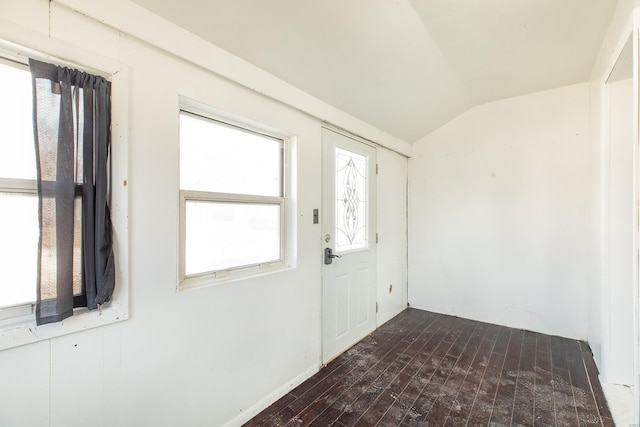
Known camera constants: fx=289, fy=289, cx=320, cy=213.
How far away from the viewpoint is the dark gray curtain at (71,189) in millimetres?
1095

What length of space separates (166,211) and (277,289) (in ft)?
3.14

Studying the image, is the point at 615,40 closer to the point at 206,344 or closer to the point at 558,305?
the point at 558,305

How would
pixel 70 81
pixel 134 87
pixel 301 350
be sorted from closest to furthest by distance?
pixel 70 81
pixel 134 87
pixel 301 350

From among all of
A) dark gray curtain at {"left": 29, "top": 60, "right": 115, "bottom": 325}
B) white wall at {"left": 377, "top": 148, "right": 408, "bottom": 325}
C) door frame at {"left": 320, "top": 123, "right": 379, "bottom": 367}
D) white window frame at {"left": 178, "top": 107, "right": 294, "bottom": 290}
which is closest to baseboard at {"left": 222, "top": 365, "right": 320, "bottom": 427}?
door frame at {"left": 320, "top": 123, "right": 379, "bottom": 367}

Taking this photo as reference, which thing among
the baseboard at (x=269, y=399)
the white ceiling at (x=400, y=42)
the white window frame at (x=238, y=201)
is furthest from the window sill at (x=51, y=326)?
the white ceiling at (x=400, y=42)

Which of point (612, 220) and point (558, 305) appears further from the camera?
point (558, 305)

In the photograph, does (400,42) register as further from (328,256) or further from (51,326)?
(51,326)

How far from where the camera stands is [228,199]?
6.05 ft

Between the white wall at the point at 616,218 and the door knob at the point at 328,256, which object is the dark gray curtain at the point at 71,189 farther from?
the white wall at the point at 616,218

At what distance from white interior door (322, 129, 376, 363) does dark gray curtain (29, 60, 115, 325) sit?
1626 mm

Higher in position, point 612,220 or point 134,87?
point 134,87

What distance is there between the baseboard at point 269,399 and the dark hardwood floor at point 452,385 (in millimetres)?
40

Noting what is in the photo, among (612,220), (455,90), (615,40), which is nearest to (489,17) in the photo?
(615,40)

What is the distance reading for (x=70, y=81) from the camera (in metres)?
1.15
